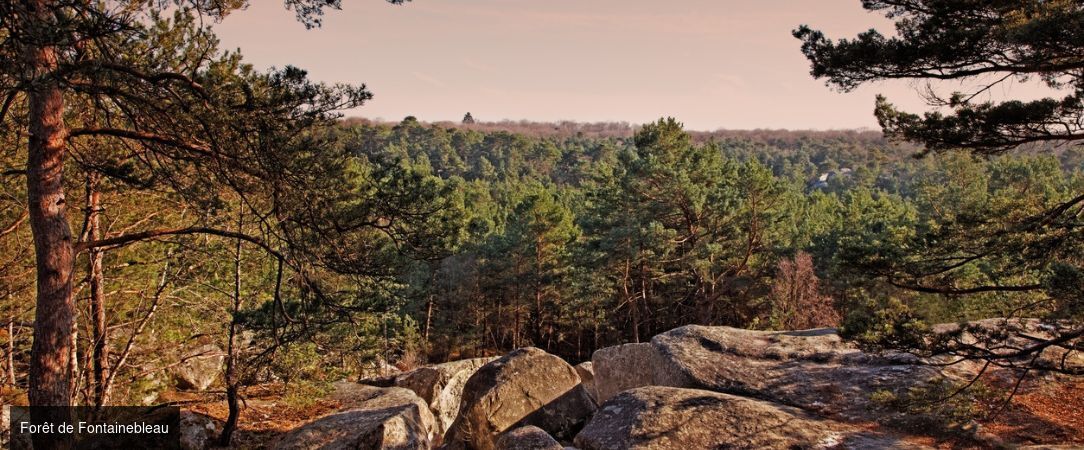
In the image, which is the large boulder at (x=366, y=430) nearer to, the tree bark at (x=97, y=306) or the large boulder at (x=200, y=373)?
the tree bark at (x=97, y=306)

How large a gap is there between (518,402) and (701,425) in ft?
17.1

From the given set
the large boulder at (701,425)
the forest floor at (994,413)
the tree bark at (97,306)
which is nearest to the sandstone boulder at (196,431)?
the forest floor at (994,413)

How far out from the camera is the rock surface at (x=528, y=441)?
9.10 metres

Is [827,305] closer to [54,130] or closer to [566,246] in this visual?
[566,246]

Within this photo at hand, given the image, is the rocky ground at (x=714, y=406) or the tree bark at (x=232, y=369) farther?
the tree bark at (x=232, y=369)

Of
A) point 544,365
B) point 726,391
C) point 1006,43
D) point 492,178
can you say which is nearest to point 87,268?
Answer: point 544,365

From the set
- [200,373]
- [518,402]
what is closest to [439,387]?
[518,402]

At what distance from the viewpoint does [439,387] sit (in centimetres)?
1914

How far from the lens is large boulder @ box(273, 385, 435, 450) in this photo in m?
10.6

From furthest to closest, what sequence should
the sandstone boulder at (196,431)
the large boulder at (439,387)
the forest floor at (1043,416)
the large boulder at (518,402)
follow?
the large boulder at (439,387) → the large boulder at (518,402) → the sandstone boulder at (196,431) → the forest floor at (1043,416)

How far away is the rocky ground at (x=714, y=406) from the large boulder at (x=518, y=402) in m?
0.02

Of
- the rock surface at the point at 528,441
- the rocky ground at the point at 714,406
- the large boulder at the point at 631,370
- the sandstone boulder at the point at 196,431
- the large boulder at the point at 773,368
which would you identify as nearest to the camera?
the rocky ground at the point at 714,406

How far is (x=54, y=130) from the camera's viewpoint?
542 cm

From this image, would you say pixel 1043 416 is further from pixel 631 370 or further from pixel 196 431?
pixel 196 431
